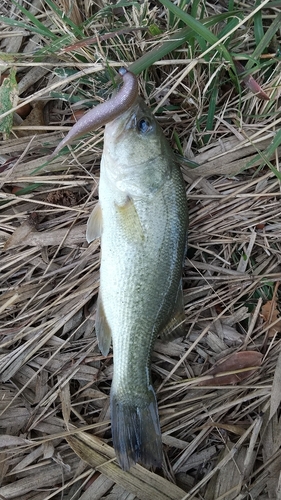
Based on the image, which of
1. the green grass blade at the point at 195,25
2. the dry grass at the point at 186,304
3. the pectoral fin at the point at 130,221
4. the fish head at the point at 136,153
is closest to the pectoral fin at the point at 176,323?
the dry grass at the point at 186,304

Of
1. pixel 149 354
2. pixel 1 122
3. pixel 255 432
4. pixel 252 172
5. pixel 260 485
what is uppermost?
pixel 1 122

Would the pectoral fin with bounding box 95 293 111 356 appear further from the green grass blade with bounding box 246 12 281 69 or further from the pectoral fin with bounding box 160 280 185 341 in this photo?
the green grass blade with bounding box 246 12 281 69

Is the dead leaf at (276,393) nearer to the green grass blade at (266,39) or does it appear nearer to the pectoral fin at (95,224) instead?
the pectoral fin at (95,224)

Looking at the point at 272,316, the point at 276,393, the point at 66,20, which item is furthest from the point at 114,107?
the point at 276,393

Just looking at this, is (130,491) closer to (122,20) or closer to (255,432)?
(255,432)

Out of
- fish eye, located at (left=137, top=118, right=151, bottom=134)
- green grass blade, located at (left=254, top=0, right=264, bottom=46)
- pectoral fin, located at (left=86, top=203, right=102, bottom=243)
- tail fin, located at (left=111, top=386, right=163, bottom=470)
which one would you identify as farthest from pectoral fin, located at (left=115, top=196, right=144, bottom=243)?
green grass blade, located at (left=254, top=0, right=264, bottom=46)

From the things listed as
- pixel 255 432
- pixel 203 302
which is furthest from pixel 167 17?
pixel 255 432
